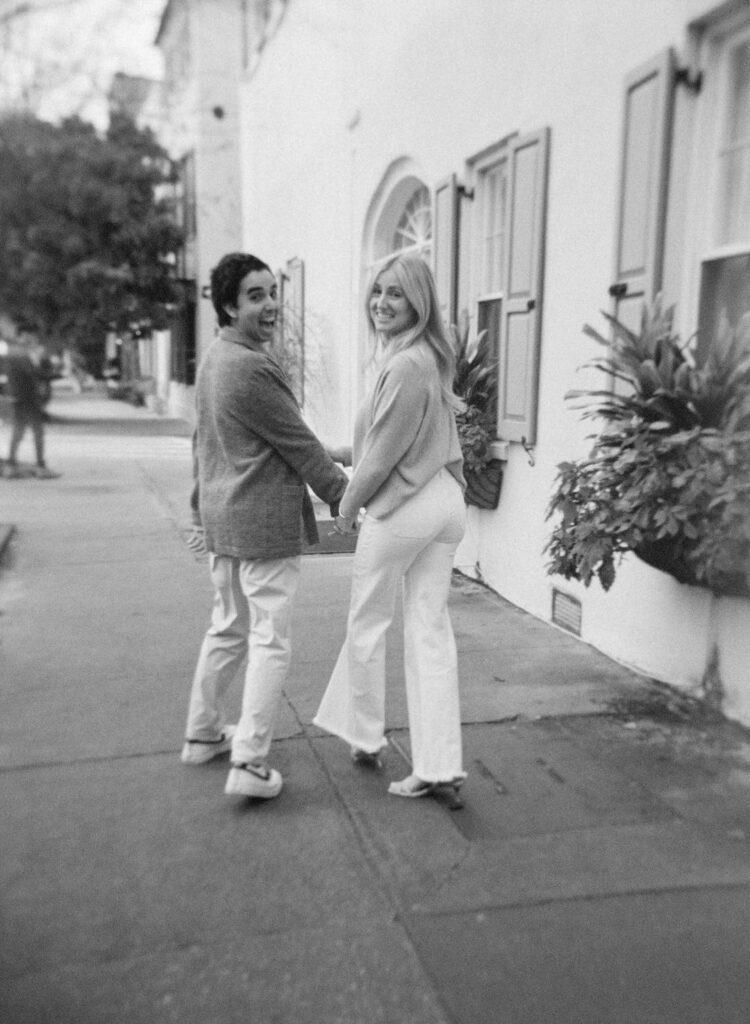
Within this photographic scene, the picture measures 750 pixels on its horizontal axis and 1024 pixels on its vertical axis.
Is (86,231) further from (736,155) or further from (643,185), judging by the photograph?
(736,155)

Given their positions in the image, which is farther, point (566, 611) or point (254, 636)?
point (566, 611)

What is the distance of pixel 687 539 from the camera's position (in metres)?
3.99

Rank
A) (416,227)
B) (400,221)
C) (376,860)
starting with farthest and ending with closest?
(400,221) < (416,227) < (376,860)

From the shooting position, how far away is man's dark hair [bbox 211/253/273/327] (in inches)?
135

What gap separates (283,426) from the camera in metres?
3.39

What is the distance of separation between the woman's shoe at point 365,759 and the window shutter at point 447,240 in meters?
3.80

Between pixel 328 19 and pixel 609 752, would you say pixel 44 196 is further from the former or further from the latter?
pixel 609 752

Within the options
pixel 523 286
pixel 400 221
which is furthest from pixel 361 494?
pixel 400 221

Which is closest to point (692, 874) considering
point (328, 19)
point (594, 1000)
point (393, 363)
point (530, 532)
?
point (594, 1000)

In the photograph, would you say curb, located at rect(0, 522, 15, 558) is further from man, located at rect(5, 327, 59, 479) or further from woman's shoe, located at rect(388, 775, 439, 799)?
woman's shoe, located at rect(388, 775, 439, 799)

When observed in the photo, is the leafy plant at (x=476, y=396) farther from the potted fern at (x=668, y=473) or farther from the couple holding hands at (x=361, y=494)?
the couple holding hands at (x=361, y=494)

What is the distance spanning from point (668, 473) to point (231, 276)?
185 centimetres

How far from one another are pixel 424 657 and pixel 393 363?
1.01 metres

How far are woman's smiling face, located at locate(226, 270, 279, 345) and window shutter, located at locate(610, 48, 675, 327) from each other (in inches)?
76.4
